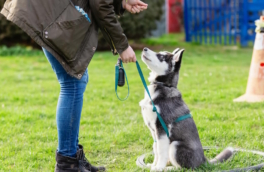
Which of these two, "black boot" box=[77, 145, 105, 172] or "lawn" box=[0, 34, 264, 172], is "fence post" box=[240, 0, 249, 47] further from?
"black boot" box=[77, 145, 105, 172]

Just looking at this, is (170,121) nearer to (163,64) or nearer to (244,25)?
(163,64)

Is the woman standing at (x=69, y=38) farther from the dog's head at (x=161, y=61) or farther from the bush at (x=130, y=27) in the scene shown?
the bush at (x=130, y=27)

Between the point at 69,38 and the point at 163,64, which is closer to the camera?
the point at 69,38

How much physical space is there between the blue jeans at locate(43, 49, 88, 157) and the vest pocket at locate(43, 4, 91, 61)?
199 mm

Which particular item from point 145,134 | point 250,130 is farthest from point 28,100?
point 250,130

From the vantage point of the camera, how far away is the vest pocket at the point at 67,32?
2.74 m

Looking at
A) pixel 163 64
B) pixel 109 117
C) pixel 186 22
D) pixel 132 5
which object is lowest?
pixel 186 22

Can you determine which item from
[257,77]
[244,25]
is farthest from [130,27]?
[257,77]

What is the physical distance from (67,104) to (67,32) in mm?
597

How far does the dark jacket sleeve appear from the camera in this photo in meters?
2.87

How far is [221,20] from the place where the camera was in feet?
47.3

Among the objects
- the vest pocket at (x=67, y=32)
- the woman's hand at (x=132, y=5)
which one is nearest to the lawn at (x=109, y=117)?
the vest pocket at (x=67, y=32)

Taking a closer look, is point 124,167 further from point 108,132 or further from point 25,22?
point 25,22

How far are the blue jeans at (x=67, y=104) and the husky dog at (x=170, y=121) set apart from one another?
2.05 feet
